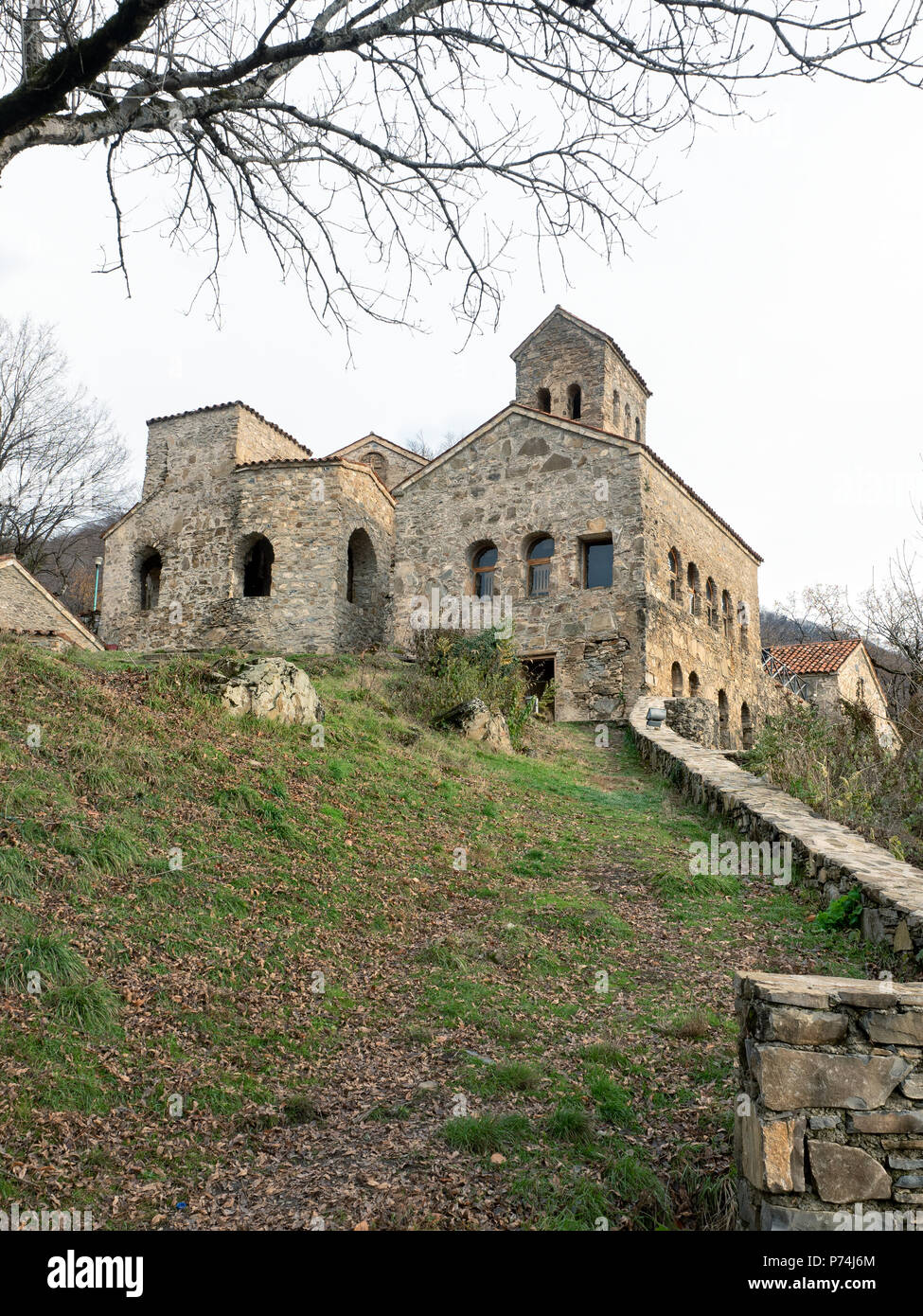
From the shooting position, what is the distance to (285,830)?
7.61m

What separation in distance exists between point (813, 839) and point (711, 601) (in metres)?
15.6

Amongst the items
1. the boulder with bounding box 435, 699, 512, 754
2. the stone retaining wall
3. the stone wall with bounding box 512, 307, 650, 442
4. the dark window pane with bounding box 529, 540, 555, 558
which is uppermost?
the stone wall with bounding box 512, 307, 650, 442

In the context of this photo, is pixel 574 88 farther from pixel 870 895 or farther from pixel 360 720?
pixel 360 720

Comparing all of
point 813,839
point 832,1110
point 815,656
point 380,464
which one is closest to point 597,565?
point 380,464

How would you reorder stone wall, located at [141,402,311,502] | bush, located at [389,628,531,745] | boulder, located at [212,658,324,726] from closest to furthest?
boulder, located at [212,658,324,726] → bush, located at [389,628,531,745] → stone wall, located at [141,402,311,502]

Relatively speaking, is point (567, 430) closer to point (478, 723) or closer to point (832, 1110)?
point (478, 723)

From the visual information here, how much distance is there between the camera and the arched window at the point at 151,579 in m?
22.9

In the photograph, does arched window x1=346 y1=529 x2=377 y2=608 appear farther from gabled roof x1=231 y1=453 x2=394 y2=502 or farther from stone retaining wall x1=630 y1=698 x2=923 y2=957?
stone retaining wall x1=630 y1=698 x2=923 y2=957

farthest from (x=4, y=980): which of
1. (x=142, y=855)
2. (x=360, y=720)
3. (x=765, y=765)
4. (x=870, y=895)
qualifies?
(x=765, y=765)

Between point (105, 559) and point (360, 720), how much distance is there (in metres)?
14.5

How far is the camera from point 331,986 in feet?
18.8

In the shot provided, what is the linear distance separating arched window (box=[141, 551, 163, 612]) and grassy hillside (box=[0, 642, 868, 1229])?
13.8 m

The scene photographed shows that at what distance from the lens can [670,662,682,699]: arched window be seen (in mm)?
20031

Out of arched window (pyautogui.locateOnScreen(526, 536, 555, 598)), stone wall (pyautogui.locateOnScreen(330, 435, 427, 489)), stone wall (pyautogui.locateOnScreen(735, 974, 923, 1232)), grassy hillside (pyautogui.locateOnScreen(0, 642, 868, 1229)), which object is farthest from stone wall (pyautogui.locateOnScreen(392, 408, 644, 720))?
stone wall (pyautogui.locateOnScreen(735, 974, 923, 1232))
